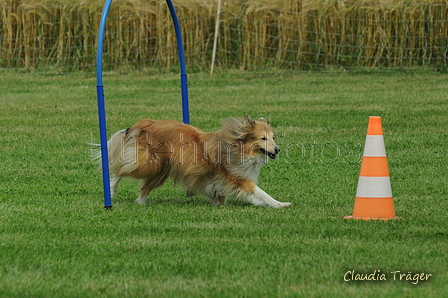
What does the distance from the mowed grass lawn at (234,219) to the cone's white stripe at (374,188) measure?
0.89ft

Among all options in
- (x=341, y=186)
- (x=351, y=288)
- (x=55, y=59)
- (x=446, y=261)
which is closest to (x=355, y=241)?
(x=446, y=261)

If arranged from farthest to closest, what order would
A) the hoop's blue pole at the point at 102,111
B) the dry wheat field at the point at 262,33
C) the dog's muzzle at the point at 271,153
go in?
1. the dry wheat field at the point at 262,33
2. the dog's muzzle at the point at 271,153
3. the hoop's blue pole at the point at 102,111

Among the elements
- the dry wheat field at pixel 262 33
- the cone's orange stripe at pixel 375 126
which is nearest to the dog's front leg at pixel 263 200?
the cone's orange stripe at pixel 375 126

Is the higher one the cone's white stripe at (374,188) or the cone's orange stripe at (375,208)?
the cone's white stripe at (374,188)

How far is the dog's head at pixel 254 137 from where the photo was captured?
24.7ft

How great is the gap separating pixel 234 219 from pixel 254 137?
1.11m

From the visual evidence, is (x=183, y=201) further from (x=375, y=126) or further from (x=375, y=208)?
(x=375, y=126)

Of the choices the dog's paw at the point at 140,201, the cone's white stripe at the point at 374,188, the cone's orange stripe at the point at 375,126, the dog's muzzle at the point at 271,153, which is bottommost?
the dog's paw at the point at 140,201

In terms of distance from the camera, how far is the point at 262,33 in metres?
20.0

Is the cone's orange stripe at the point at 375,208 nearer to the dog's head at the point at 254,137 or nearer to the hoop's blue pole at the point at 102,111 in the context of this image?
the dog's head at the point at 254,137

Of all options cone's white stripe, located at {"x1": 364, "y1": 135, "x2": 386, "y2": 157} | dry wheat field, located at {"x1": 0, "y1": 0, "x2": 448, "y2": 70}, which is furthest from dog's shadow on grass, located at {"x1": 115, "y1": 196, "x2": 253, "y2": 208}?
dry wheat field, located at {"x1": 0, "y1": 0, "x2": 448, "y2": 70}

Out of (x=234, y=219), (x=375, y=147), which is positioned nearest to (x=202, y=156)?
(x=234, y=219)

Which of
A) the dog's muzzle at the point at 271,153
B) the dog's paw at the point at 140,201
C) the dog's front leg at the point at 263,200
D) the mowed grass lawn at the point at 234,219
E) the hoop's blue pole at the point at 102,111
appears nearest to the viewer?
the mowed grass lawn at the point at 234,219

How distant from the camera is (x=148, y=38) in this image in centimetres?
2036
